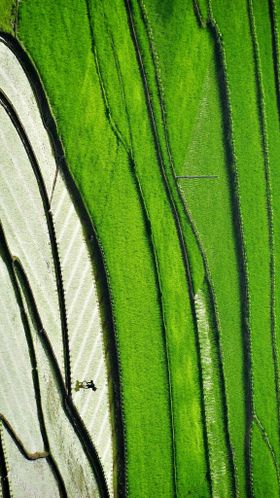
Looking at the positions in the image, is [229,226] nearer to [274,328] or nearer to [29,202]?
[274,328]

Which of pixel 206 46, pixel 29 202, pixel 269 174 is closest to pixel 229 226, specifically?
pixel 269 174

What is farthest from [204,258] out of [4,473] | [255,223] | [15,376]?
[4,473]

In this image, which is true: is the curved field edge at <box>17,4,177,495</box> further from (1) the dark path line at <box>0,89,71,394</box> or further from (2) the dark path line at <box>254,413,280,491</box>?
(2) the dark path line at <box>254,413,280,491</box>

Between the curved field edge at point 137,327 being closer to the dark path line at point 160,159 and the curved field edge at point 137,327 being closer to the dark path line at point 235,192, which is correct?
the dark path line at point 160,159

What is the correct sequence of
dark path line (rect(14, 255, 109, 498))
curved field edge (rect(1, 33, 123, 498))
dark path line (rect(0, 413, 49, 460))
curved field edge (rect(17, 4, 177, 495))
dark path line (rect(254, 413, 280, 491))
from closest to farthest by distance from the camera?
dark path line (rect(0, 413, 49, 460)) → dark path line (rect(14, 255, 109, 498)) → curved field edge (rect(1, 33, 123, 498)) → curved field edge (rect(17, 4, 177, 495)) → dark path line (rect(254, 413, 280, 491))

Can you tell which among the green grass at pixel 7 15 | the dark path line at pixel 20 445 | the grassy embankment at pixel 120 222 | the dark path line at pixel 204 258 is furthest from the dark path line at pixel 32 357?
the dark path line at pixel 204 258

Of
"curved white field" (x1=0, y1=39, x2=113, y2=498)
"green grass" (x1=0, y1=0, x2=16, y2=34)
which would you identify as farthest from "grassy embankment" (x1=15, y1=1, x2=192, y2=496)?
"curved white field" (x1=0, y1=39, x2=113, y2=498)

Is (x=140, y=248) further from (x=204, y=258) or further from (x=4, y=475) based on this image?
(x=4, y=475)
